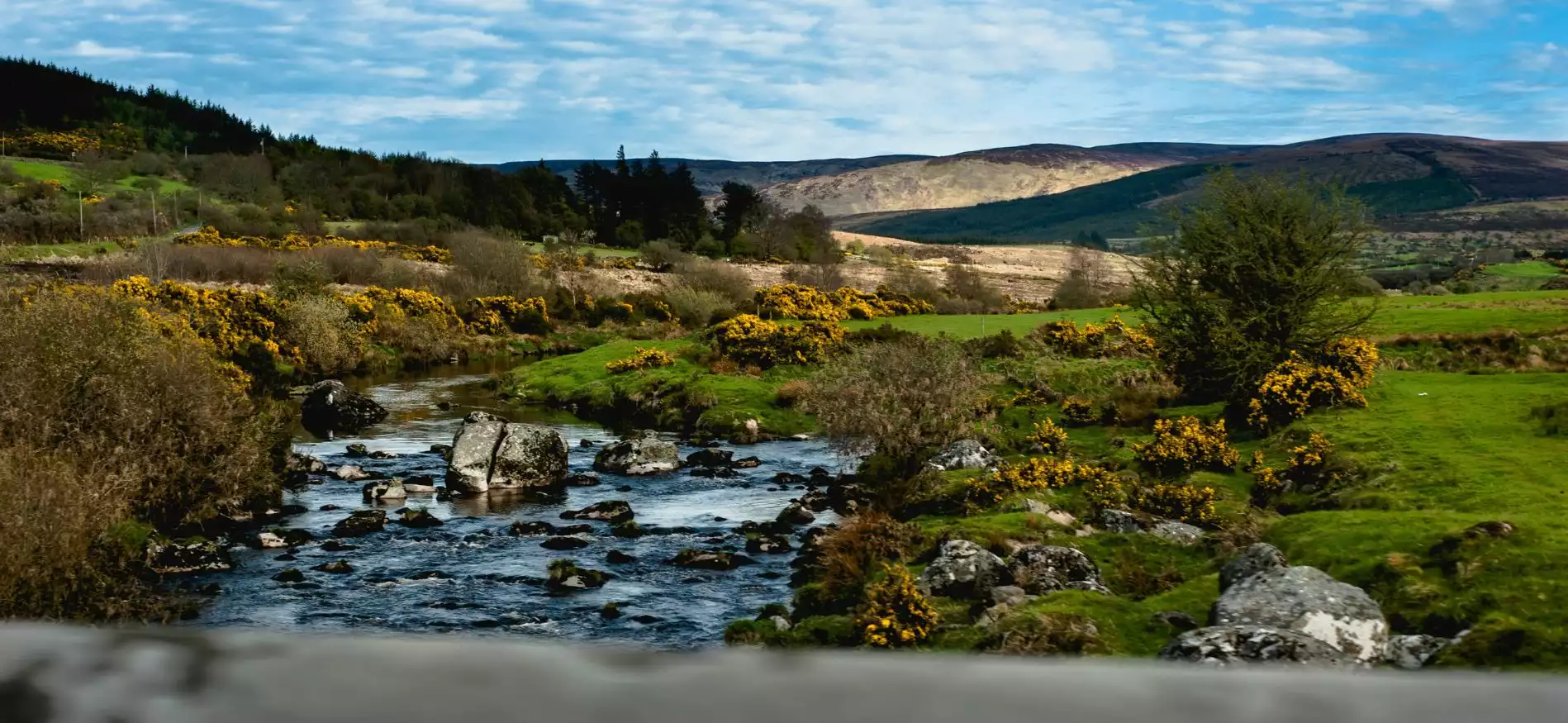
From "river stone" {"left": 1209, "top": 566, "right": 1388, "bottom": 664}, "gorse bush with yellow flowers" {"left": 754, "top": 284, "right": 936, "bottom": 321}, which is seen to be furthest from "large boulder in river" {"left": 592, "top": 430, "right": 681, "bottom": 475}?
"gorse bush with yellow flowers" {"left": 754, "top": 284, "right": 936, "bottom": 321}

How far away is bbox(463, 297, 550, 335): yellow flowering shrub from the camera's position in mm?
65000

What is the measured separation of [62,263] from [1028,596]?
226ft

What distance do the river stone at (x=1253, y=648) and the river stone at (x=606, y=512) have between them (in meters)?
14.9

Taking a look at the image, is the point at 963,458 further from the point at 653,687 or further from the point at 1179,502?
the point at 653,687

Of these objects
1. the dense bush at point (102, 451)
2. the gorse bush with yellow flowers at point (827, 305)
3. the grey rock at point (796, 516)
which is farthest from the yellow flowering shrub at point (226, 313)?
the grey rock at point (796, 516)

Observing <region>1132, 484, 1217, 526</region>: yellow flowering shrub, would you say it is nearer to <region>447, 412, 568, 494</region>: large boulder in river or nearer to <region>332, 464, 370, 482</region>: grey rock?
<region>447, 412, 568, 494</region>: large boulder in river

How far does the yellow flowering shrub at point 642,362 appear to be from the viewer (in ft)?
147

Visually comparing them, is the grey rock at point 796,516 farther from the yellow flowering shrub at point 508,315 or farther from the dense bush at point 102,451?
the yellow flowering shrub at point 508,315

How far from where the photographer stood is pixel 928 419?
24.5 m

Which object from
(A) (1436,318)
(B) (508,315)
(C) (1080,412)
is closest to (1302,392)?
(C) (1080,412)

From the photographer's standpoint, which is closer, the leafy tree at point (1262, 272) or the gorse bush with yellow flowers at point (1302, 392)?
the gorse bush with yellow flowers at point (1302, 392)

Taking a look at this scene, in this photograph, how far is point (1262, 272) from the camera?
26.6 metres

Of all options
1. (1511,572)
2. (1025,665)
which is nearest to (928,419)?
(1511,572)

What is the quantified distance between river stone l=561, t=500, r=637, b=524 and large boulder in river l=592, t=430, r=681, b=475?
4.49m
